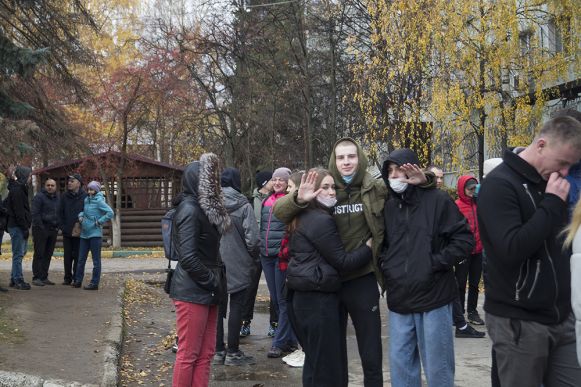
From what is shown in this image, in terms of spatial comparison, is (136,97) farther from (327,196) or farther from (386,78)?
→ (327,196)

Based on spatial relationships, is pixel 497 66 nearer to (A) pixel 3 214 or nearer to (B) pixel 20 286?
(A) pixel 3 214

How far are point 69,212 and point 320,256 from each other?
8.07m

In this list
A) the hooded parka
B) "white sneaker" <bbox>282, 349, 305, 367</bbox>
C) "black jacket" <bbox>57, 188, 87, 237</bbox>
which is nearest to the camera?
"white sneaker" <bbox>282, 349, 305, 367</bbox>

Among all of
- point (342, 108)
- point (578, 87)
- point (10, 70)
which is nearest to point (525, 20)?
point (578, 87)

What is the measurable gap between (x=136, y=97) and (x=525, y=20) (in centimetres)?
1510

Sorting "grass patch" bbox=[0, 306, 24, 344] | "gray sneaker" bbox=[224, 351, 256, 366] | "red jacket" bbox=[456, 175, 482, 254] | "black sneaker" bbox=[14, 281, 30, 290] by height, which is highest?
"red jacket" bbox=[456, 175, 482, 254]

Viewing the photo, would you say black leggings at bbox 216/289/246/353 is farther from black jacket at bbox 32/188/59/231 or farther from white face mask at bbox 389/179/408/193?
black jacket at bbox 32/188/59/231

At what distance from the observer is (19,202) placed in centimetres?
1184

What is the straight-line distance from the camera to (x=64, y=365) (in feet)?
23.3

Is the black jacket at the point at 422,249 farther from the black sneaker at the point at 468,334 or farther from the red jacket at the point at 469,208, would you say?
the red jacket at the point at 469,208

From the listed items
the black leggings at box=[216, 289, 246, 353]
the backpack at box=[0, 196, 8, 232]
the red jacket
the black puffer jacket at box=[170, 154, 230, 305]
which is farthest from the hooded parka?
the backpack at box=[0, 196, 8, 232]

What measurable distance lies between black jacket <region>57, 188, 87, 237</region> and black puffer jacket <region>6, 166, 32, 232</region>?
58 cm

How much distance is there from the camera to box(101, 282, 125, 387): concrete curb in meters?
6.69

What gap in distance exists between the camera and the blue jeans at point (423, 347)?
194 inches
